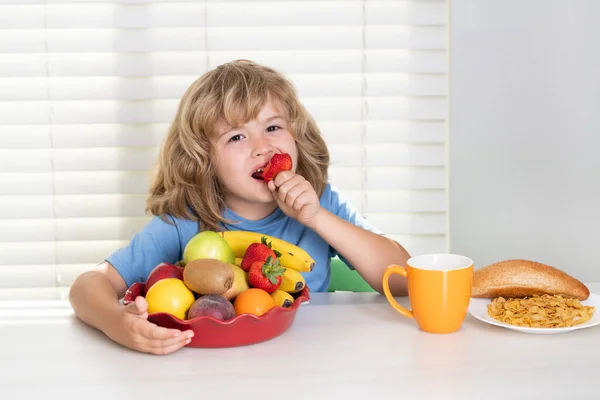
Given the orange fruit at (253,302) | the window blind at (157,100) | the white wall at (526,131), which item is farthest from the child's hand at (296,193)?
the white wall at (526,131)

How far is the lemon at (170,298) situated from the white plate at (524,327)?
0.44m

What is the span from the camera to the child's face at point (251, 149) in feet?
4.59

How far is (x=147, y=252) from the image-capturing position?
1447 mm

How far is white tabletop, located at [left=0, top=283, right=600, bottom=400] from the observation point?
0.84 m

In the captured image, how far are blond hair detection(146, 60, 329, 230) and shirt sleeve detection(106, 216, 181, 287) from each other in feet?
0.15

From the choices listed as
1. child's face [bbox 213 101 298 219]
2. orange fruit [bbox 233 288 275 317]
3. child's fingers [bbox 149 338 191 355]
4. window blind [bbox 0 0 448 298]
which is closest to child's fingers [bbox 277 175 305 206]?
child's face [bbox 213 101 298 219]

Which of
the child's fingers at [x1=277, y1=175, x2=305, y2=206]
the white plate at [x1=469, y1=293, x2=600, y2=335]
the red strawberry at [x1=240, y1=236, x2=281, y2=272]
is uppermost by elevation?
the child's fingers at [x1=277, y1=175, x2=305, y2=206]

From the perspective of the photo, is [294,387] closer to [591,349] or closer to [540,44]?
[591,349]

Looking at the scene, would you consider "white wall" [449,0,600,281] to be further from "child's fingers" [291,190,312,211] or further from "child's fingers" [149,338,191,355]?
"child's fingers" [149,338,191,355]

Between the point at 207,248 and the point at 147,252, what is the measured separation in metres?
0.39

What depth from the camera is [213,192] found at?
1.54 meters

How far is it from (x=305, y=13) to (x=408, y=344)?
1505 millimetres

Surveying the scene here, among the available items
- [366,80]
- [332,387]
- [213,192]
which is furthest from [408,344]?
[366,80]

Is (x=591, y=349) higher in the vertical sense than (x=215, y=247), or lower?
lower
